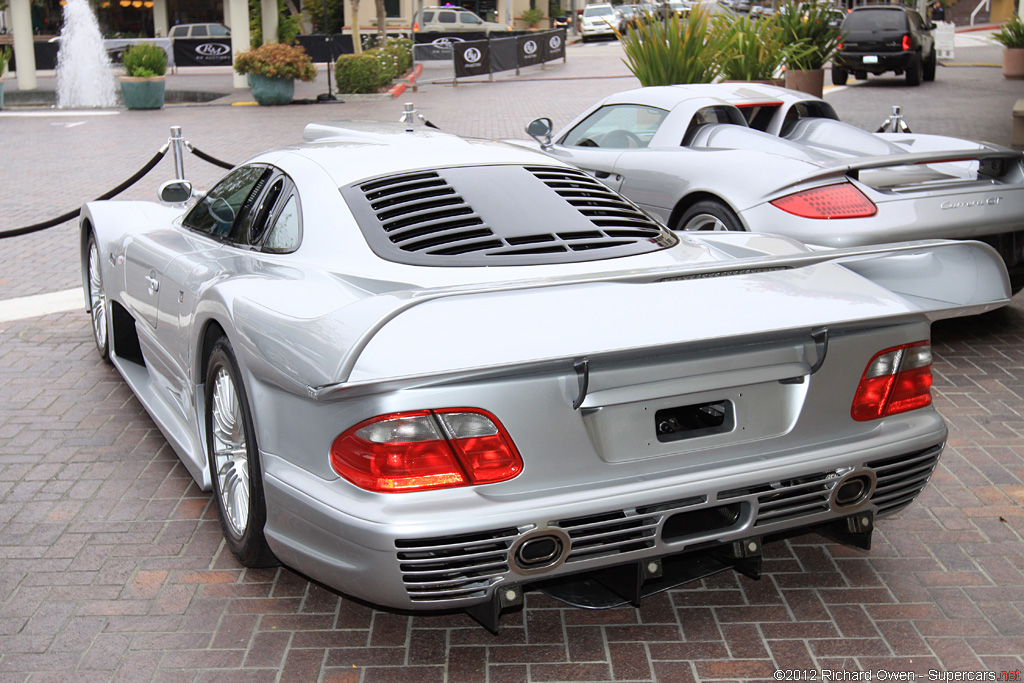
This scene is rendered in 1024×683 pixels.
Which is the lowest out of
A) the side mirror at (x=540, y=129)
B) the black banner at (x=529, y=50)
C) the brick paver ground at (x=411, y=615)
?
the brick paver ground at (x=411, y=615)

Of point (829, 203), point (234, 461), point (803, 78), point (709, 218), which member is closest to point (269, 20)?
point (803, 78)

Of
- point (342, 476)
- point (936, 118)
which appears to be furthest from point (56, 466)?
point (936, 118)

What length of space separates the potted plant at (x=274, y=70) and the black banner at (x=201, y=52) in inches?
611

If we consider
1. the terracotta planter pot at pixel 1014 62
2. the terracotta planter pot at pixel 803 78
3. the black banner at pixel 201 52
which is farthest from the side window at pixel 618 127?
the black banner at pixel 201 52

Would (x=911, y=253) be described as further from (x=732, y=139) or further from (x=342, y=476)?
(x=732, y=139)

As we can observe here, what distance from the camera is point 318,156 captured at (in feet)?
13.0

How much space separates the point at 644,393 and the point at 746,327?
1.11 ft

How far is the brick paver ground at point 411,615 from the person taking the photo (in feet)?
9.73

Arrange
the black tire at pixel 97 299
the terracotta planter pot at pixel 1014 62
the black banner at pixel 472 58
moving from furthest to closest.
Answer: the black banner at pixel 472 58 → the terracotta planter pot at pixel 1014 62 → the black tire at pixel 97 299

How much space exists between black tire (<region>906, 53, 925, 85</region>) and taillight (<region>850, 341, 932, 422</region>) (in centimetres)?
2226

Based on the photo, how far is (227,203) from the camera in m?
4.32

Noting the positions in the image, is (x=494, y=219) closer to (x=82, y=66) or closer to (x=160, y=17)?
(x=82, y=66)

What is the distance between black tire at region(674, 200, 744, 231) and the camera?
6.21 meters

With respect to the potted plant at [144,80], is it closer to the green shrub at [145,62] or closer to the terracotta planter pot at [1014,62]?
the green shrub at [145,62]
